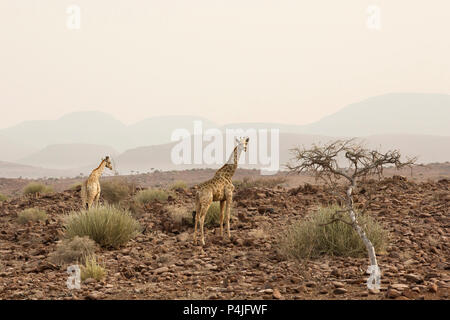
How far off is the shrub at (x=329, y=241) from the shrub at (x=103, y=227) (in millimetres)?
3523

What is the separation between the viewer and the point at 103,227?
32.2 feet

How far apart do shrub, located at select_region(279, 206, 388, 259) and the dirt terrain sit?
0.86 feet

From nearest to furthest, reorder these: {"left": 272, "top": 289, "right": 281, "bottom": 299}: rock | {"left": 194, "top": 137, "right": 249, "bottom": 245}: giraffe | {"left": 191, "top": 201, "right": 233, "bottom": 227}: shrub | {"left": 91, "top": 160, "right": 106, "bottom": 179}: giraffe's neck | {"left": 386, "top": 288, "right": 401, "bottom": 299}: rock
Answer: {"left": 386, "top": 288, "right": 401, "bottom": 299}: rock < {"left": 272, "top": 289, "right": 281, "bottom": 299}: rock < {"left": 194, "top": 137, "right": 249, "bottom": 245}: giraffe < {"left": 191, "top": 201, "right": 233, "bottom": 227}: shrub < {"left": 91, "top": 160, "right": 106, "bottom": 179}: giraffe's neck

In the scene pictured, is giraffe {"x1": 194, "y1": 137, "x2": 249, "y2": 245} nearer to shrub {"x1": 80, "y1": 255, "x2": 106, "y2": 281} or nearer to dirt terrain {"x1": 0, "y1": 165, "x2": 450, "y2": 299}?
dirt terrain {"x1": 0, "y1": 165, "x2": 450, "y2": 299}

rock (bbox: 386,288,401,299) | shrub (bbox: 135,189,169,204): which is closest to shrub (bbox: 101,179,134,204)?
shrub (bbox: 135,189,169,204)

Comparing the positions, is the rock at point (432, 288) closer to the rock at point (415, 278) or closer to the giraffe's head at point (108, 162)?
the rock at point (415, 278)

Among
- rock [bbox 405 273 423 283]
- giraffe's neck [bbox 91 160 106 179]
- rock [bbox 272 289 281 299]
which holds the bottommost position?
rock [bbox 272 289 281 299]

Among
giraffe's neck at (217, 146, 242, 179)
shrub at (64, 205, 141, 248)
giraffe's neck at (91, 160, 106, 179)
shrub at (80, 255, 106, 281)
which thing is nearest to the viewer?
shrub at (80, 255, 106, 281)

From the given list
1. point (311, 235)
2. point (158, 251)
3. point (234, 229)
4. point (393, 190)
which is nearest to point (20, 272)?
point (158, 251)

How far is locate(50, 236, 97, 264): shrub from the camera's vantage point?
8.82m
